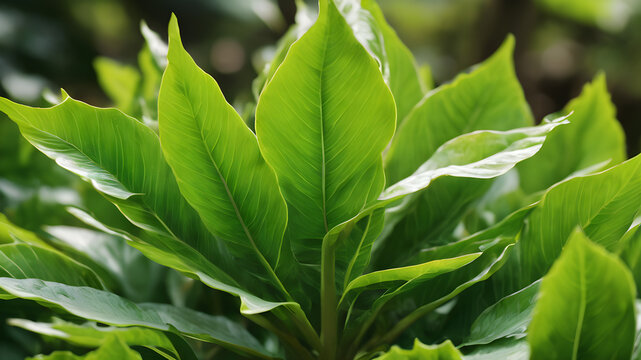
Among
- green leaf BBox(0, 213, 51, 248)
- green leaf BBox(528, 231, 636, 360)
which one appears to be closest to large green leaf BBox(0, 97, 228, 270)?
green leaf BBox(0, 213, 51, 248)

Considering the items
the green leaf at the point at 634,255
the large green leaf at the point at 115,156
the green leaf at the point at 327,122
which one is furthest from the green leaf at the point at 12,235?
the green leaf at the point at 634,255

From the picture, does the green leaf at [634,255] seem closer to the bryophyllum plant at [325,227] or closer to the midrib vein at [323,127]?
the bryophyllum plant at [325,227]

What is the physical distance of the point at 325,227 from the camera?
1.11ft

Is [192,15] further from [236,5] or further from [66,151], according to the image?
[66,151]

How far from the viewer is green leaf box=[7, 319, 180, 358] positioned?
26 cm

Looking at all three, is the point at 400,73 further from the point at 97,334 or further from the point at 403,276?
the point at 97,334

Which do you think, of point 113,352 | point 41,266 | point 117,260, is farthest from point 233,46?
point 113,352

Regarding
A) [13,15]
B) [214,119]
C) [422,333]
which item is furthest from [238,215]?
[13,15]

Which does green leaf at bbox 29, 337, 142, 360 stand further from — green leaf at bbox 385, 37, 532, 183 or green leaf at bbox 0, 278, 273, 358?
green leaf at bbox 385, 37, 532, 183

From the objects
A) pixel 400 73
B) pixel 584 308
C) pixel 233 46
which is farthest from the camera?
pixel 233 46

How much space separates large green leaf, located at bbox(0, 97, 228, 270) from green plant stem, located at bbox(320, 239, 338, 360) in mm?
98

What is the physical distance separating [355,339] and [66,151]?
0.23 metres

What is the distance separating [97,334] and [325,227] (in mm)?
143

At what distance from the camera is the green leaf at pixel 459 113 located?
439 mm
